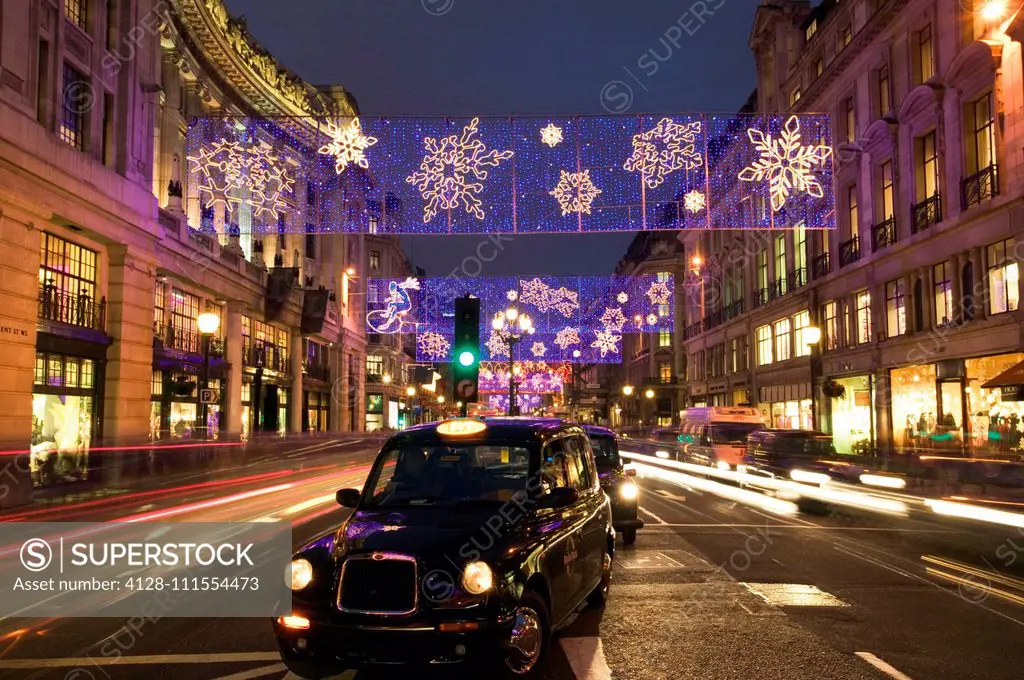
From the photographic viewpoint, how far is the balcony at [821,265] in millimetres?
36875

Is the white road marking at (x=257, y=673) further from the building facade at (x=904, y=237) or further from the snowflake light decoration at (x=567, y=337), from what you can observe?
the snowflake light decoration at (x=567, y=337)

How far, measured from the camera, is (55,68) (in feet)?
67.9

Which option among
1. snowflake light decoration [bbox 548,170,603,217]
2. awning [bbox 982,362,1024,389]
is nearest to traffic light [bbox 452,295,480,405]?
snowflake light decoration [bbox 548,170,603,217]

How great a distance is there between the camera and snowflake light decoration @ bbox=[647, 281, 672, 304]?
4584cm

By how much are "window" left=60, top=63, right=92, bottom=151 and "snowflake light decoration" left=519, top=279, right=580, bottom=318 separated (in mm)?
24313

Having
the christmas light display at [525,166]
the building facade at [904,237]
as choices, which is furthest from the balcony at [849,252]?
the christmas light display at [525,166]

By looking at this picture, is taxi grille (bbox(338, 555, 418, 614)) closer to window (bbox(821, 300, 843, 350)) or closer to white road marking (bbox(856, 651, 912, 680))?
white road marking (bbox(856, 651, 912, 680))

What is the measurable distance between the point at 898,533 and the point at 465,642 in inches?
451

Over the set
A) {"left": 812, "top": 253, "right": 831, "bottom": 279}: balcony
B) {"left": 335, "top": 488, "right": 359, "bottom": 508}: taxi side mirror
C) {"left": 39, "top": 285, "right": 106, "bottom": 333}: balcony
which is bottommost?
{"left": 335, "top": 488, "right": 359, "bottom": 508}: taxi side mirror

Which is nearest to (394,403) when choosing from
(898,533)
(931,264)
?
(931,264)

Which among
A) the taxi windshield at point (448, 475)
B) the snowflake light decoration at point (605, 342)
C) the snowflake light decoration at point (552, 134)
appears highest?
the snowflake light decoration at point (552, 134)

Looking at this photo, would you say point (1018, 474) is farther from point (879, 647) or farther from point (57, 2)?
point (57, 2)

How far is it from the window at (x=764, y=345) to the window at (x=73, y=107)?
119 feet

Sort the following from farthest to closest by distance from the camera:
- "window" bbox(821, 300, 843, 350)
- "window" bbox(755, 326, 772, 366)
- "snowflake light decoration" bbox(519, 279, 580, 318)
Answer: "window" bbox(755, 326, 772, 366) < "snowflake light decoration" bbox(519, 279, 580, 318) < "window" bbox(821, 300, 843, 350)
